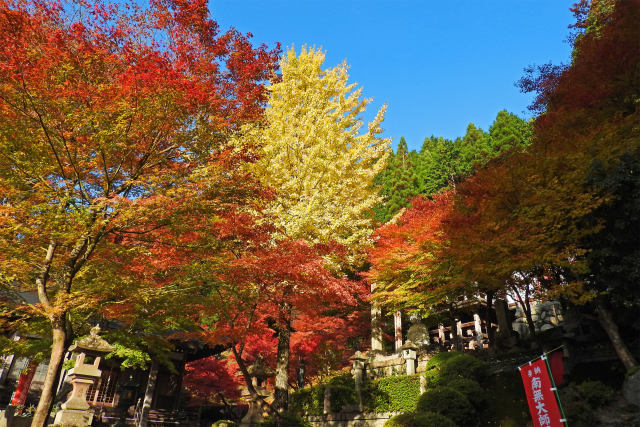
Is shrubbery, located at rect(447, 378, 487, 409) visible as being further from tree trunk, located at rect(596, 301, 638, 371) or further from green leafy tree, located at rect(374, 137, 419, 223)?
green leafy tree, located at rect(374, 137, 419, 223)

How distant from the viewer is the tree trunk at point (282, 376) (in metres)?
13.3

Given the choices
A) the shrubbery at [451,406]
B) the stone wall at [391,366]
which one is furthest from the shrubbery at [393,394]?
the shrubbery at [451,406]

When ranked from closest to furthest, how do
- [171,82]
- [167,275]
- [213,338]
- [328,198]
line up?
[171,82] < [167,275] < [213,338] < [328,198]

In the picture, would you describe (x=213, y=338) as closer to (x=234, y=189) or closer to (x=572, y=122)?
(x=234, y=189)

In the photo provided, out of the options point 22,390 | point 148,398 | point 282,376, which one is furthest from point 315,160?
point 22,390

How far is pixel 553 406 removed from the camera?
7.79 metres

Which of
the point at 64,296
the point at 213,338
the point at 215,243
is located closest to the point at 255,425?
the point at 213,338

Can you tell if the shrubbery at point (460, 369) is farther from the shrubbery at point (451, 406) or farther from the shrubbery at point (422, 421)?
the shrubbery at point (422, 421)

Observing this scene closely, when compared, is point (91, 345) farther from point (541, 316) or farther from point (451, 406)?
point (541, 316)

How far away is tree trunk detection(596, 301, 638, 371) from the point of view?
1027 centimetres

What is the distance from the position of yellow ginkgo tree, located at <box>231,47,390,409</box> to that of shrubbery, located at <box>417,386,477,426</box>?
5020mm

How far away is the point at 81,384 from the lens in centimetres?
1113

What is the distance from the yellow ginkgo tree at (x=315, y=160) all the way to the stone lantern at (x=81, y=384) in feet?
18.9

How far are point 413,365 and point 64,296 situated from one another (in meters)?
12.6
